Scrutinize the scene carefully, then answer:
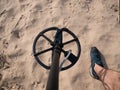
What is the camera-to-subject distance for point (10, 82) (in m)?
2.43

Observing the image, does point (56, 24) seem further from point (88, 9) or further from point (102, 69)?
point (102, 69)

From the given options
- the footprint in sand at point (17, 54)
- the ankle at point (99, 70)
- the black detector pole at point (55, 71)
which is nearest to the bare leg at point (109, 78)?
the ankle at point (99, 70)

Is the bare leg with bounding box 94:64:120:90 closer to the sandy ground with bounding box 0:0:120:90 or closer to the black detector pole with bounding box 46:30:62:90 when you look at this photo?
the sandy ground with bounding box 0:0:120:90

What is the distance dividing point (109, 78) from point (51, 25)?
3.35ft

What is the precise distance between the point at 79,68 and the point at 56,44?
0.85 m

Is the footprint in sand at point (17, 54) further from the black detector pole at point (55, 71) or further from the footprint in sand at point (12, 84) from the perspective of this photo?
the black detector pole at point (55, 71)

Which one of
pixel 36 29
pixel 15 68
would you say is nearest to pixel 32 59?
pixel 15 68

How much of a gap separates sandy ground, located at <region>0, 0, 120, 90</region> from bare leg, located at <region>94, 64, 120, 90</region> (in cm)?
8

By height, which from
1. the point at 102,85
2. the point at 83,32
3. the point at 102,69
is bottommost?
the point at 102,85

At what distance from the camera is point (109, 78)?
2.18 metres

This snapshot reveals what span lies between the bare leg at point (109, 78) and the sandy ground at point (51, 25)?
84 mm

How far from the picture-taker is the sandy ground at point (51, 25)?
239cm

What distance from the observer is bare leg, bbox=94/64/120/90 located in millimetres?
2099

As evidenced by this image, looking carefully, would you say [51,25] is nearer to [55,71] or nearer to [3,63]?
[3,63]
